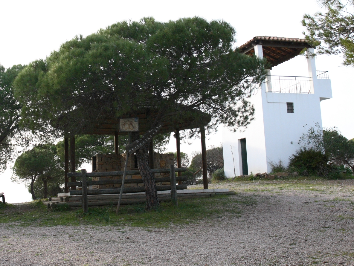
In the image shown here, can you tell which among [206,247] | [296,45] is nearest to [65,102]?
[206,247]

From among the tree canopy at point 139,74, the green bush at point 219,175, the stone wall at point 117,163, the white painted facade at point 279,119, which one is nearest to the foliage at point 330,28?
the tree canopy at point 139,74

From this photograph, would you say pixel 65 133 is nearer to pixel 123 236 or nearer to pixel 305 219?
pixel 123 236

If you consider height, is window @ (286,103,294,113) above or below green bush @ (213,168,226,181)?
above

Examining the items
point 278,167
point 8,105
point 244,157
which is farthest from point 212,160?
point 8,105

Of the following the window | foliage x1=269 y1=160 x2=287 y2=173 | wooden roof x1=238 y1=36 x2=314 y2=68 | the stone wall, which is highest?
wooden roof x1=238 y1=36 x2=314 y2=68

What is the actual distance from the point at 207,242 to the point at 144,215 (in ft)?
9.91

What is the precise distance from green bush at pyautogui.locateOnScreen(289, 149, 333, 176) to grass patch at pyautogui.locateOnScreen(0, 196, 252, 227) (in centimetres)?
878

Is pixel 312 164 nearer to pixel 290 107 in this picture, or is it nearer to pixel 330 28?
pixel 290 107

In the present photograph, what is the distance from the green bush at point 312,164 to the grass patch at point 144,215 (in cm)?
878

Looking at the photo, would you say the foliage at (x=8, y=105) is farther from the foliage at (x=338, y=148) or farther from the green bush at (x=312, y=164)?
the foliage at (x=338, y=148)

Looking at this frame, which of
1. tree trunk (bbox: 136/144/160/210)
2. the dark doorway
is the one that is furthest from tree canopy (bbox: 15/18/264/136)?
the dark doorway

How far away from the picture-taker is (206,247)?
16.9 ft

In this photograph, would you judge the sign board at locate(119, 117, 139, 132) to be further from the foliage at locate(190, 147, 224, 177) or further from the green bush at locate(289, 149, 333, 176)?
the foliage at locate(190, 147, 224, 177)

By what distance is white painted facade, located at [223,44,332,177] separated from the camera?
19172 millimetres
